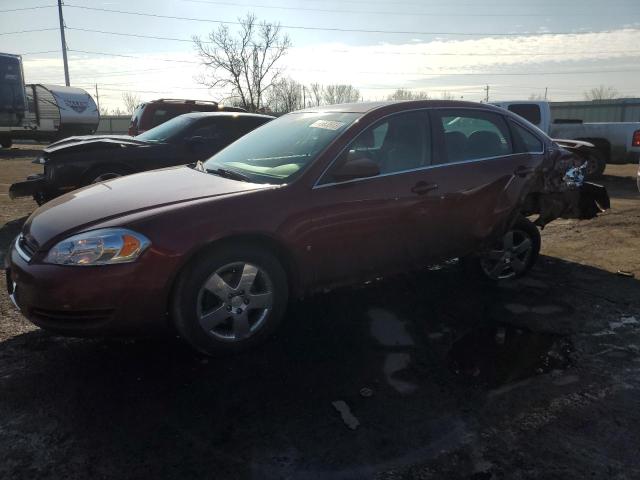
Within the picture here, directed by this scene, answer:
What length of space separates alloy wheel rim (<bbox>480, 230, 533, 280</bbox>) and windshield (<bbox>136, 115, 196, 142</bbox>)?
515 cm

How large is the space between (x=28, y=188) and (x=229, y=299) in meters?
5.14

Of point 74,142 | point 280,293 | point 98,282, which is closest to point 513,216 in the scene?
point 280,293

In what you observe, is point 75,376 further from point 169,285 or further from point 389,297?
point 389,297

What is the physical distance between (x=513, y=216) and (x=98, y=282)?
135 inches

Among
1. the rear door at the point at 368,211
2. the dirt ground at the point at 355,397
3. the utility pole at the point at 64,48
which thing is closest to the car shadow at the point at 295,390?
the dirt ground at the point at 355,397

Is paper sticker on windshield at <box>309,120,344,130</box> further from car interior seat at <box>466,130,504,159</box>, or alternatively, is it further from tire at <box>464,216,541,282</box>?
tire at <box>464,216,541,282</box>

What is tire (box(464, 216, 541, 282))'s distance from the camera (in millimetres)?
4840

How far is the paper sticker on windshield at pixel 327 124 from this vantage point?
13.0 ft

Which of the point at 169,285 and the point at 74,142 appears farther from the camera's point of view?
the point at 74,142

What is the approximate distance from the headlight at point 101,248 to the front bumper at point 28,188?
4.71 metres

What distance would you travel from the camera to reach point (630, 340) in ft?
12.2

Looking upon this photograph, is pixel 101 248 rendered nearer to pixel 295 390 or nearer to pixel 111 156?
pixel 295 390

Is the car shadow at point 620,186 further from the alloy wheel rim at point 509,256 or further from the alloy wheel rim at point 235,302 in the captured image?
the alloy wheel rim at point 235,302

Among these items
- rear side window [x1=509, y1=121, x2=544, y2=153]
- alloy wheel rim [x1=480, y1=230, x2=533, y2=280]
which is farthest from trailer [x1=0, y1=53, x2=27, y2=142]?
alloy wheel rim [x1=480, y1=230, x2=533, y2=280]
